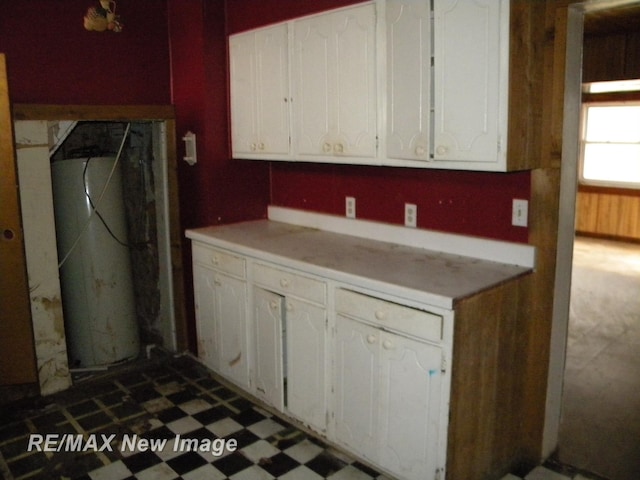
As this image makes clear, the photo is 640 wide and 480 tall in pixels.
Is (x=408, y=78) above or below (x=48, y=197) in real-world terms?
above

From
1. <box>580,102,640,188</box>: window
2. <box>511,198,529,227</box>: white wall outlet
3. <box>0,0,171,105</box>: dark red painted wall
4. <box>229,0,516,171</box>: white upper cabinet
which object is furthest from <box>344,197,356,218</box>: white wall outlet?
<box>580,102,640,188</box>: window

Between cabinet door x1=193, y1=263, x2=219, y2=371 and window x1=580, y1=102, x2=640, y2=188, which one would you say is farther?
window x1=580, y1=102, x2=640, y2=188

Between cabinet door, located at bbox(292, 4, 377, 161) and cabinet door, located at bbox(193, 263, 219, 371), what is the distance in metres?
0.97

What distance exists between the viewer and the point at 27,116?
10.3 ft

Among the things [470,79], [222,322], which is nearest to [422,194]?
[470,79]

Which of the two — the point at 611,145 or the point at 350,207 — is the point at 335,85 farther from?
the point at 611,145

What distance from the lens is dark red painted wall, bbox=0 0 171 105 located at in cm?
316

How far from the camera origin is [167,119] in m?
3.67

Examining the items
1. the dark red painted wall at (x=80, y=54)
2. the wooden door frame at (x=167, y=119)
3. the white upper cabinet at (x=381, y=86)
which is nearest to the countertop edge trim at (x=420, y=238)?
the white upper cabinet at (x=381, y=86)

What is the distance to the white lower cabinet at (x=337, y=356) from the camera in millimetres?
2176

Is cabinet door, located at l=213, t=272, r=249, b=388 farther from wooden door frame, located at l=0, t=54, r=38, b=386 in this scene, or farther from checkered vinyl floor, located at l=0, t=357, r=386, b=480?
wooden door frame, located at l=0, t=54, r=38, b=386

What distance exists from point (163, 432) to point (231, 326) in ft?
2.20

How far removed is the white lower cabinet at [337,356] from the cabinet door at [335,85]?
0.70 metres

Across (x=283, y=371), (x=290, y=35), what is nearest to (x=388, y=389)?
(x=283, y=371)
